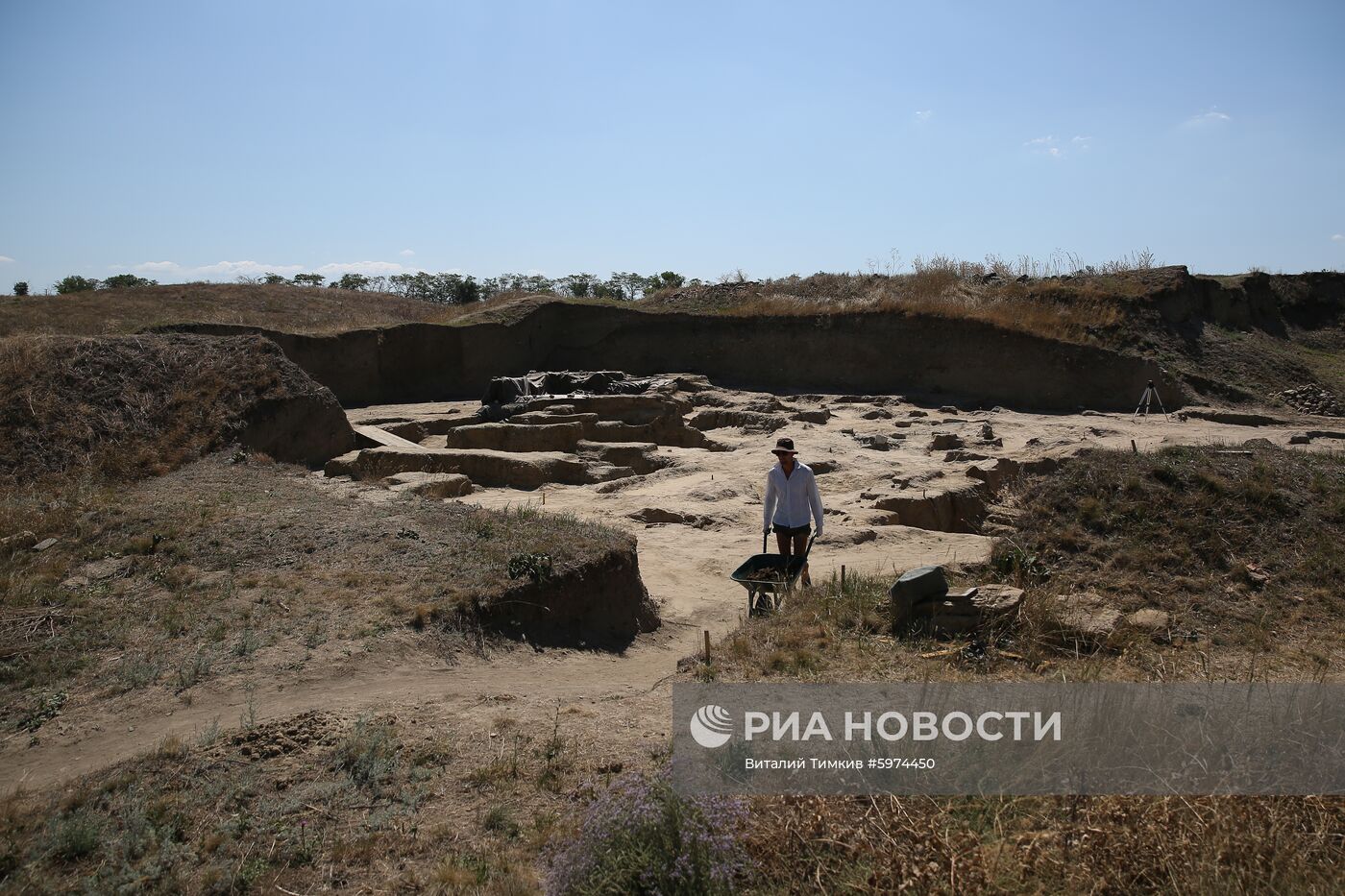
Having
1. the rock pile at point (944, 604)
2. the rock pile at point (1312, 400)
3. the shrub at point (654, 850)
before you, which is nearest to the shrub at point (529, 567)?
the rock pile at point (944, 604)

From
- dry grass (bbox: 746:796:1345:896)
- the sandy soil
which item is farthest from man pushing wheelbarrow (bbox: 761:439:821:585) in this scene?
dry grass (bbox: 746:796:1345:896)

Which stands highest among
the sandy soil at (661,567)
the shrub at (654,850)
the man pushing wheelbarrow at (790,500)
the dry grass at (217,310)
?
the dry grass at (217,310)

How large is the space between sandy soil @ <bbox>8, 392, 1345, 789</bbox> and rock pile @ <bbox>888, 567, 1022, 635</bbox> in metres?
1.52

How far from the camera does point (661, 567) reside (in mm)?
8461

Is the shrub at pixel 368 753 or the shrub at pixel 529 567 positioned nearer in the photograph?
the shrub at pixel 368 753

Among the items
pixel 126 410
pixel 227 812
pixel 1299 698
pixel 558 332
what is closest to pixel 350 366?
pixel 558 332

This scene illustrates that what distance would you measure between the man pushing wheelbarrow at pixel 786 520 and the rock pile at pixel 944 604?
3.84 feet

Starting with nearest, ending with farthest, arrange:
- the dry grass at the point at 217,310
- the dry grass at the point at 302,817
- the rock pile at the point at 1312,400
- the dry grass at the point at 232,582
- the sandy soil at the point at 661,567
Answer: the dry grass at the point at 302,817 → the sandy soil at the point at 661,567 → the dry grass at the point at 232,582 → the rock pile at the point at 1312,400 → the dry grass at the point at 217,310

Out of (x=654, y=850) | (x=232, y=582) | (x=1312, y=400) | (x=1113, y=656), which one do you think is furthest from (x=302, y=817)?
(x=1312, y=400)

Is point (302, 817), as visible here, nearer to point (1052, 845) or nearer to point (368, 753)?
point (368, 753)

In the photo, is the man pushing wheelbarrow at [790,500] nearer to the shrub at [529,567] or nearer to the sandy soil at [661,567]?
the sandy soil at [661,567]

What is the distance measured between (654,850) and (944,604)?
2933 mm

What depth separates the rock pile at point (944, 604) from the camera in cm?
528

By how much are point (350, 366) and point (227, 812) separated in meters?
18.4
